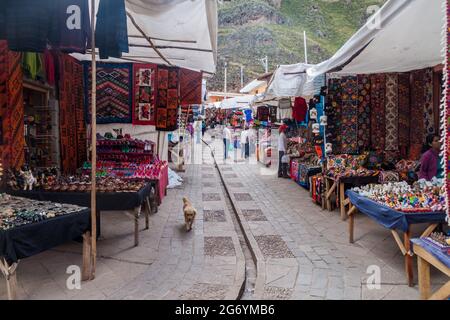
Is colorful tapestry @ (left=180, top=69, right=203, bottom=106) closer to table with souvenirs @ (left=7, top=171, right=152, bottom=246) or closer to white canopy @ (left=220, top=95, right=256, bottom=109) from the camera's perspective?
table with souvenirs @ (left=7, top=171, right=152, bottom=246)

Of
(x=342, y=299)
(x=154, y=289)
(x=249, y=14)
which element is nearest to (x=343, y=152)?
(x=342, y=299)

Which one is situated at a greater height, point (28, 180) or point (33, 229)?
point (28, 180)

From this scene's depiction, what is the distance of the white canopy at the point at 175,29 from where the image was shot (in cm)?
523

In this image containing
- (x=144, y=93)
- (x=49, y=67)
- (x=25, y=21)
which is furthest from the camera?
(x=144, y=93)

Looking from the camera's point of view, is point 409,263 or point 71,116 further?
point 71,116

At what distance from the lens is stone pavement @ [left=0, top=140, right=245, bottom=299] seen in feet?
14.3

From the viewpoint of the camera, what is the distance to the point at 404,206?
489 cm

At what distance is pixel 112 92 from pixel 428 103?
6.75 meters

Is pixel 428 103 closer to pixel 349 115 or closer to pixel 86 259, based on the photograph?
pixel 349 115

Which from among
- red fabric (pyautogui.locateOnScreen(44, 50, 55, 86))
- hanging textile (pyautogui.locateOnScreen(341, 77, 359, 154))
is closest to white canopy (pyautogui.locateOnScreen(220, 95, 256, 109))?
hanging textile (pyautogui.locateOnScreen(341, 77, 359, 154))

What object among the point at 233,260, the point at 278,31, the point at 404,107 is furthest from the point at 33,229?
the point at 278,31

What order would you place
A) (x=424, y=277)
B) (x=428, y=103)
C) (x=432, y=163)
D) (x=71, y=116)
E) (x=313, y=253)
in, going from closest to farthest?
(x=424, y=277), (x=313, y=253), (x=432, y=163), (x=428, y=103), (x=71, y=116)

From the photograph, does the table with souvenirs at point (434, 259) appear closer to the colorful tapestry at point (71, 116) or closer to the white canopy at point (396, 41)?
the white canopy at point (396, 41)

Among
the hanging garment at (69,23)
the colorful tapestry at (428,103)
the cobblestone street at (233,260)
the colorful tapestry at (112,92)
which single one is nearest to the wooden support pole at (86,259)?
the cobblestone street at (233,260)
